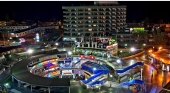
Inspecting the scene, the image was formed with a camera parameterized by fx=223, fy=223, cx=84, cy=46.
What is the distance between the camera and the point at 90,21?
A: 38375 mm

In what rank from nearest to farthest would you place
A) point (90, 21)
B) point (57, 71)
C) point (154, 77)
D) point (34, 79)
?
point (34, 79)
point (154, 77)
point (57, 71)
point (90, 21)

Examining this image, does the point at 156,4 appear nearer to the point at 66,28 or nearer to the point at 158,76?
the point at 66,28

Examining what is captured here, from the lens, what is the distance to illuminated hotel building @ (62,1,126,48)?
37.8 metres

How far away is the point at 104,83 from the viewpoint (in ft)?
58.9

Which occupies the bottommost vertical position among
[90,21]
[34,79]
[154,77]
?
[154,77]

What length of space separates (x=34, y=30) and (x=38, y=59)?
25.2 m

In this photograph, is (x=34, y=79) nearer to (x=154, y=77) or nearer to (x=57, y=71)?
(x=57, y=71)

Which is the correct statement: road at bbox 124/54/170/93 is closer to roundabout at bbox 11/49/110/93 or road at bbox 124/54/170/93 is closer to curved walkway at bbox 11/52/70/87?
roundabout at bbox 11/49/110/93

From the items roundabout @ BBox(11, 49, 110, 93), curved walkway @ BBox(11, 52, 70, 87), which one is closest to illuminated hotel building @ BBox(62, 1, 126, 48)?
roundabout @ BBox(11, 49, 110, 93)

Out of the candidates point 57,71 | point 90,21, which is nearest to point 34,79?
point 57,71

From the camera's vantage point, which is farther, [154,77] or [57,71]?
[57,71]

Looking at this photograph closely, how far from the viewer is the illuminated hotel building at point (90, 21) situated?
37.8 metres

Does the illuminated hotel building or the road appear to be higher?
the illuminated hotel building

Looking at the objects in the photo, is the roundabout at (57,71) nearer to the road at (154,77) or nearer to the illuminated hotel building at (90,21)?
the road at (154,77)
